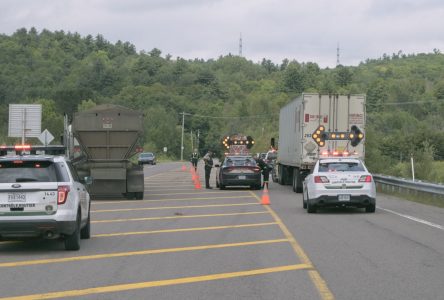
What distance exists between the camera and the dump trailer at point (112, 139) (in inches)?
1023

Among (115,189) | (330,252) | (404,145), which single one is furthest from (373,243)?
(404,145)

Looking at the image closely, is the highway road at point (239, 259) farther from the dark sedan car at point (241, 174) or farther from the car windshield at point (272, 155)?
the car windshield at point (272, 155)

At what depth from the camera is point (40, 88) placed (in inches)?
5433

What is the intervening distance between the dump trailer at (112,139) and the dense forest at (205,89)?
259 feet

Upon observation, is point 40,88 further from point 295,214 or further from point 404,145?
point 295,214

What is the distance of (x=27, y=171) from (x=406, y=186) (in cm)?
1827

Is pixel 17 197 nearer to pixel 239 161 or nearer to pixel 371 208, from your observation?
pixel 371 208

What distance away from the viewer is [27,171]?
12.5m

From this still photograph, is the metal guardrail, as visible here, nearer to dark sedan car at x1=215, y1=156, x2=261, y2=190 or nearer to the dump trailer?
dark sedan car at x1=215, y1=156, x2=261, y2=190

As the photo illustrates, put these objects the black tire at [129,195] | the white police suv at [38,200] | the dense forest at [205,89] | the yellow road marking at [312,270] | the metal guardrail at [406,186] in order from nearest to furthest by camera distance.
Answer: the yellow road marking at [312,270] < the white police suv at [38,200] < the metal guardrail at [406,186] < the black tire at [129,195] < the dense forest at [205,89]

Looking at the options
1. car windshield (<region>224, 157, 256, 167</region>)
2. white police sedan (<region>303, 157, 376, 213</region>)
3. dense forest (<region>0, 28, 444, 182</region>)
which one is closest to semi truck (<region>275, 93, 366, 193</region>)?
car windshield (<region>224, 157, 256, 167</region>)

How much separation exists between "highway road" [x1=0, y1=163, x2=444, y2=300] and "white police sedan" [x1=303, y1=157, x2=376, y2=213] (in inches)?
19.0


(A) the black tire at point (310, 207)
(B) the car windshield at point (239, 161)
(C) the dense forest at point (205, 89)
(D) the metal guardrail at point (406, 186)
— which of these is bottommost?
(A) the black tire at point (310, 207)

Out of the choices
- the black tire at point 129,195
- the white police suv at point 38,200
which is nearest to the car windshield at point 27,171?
the white police suv at point 38,200
